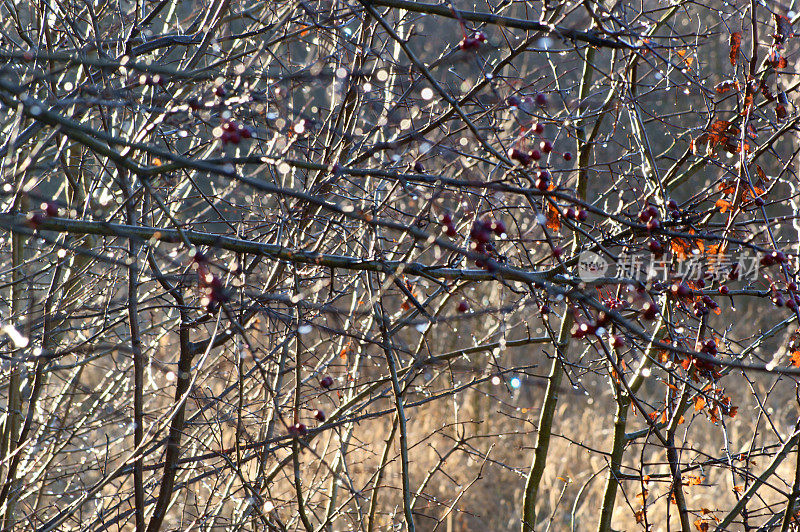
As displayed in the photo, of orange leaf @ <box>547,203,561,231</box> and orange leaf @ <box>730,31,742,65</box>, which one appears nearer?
orange leaf @ <box>547,203,561,231</box>

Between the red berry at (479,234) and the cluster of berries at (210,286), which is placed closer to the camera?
the cluster of berries at (210,286)

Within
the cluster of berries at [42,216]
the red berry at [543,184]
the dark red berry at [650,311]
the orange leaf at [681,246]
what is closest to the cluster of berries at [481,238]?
the red berry at [543,184]

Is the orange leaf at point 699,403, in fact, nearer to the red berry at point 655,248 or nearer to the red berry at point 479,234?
the red berry at point 655,248

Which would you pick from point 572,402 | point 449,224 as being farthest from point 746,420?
point 449,224

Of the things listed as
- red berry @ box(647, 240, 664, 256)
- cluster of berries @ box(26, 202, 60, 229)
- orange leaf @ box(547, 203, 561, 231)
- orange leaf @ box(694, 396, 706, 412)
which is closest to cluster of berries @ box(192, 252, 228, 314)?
cluster of berries @ box(26, 202, 60, 229)

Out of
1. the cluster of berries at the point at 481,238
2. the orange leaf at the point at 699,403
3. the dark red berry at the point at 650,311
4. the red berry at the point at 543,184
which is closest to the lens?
the cluster of berries at the point at 481,238

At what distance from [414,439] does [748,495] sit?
13.3 feet

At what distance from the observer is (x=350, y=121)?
8.79ft

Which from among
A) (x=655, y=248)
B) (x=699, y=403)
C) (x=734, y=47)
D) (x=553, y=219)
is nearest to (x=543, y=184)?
(x=553, y=219)

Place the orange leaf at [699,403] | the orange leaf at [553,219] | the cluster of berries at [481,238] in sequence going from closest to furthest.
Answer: the cluster of berries at [481,238]
the orange leaf at [553,219]
the orange leaf at [699,403]

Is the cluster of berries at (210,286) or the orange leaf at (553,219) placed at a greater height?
the orange leaf at (553,219)

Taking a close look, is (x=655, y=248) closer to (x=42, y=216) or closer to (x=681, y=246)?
(x=681, y=246)

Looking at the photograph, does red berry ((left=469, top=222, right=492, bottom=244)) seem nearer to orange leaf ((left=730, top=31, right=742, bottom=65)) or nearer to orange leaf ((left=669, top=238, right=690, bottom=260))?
orange leaf ((left=669, top=238, right=690, bottom=260))

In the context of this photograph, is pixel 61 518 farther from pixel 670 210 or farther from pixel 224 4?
pixel 670 210
